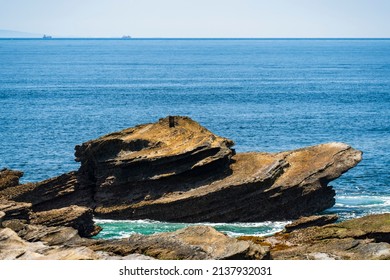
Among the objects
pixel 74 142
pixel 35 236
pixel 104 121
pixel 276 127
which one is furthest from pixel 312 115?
pixel 35 236

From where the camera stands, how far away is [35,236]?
4512 centimetres

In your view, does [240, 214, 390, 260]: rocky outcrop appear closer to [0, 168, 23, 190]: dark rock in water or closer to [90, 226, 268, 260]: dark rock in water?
[90, 226, 268, 260]: dark rock in water

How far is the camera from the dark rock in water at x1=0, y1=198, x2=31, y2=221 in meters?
51.8

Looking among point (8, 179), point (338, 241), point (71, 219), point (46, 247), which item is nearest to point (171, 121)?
point (8, 179)

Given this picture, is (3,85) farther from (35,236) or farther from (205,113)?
(35,236)

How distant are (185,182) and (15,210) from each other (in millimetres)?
14074

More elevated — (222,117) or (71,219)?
(71,219)

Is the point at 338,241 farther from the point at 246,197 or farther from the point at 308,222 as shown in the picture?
the point at 246,197

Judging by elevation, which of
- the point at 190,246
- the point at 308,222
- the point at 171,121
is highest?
the point at 171,121

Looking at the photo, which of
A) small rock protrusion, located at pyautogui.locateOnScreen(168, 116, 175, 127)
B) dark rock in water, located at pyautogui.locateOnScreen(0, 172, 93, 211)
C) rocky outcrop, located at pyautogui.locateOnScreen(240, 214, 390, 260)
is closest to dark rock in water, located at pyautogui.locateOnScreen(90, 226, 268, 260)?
rocky outcrop, located at pyautogui.locateOnScreen(240, 214, 390, 260)

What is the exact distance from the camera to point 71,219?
53.7 meters

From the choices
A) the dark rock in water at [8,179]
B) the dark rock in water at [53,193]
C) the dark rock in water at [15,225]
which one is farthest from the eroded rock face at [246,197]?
the dark rock in water at [15,225]

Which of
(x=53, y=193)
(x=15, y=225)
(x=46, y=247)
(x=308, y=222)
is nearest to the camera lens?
(x=46, y=247)

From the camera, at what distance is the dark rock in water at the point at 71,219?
53.7 metres
